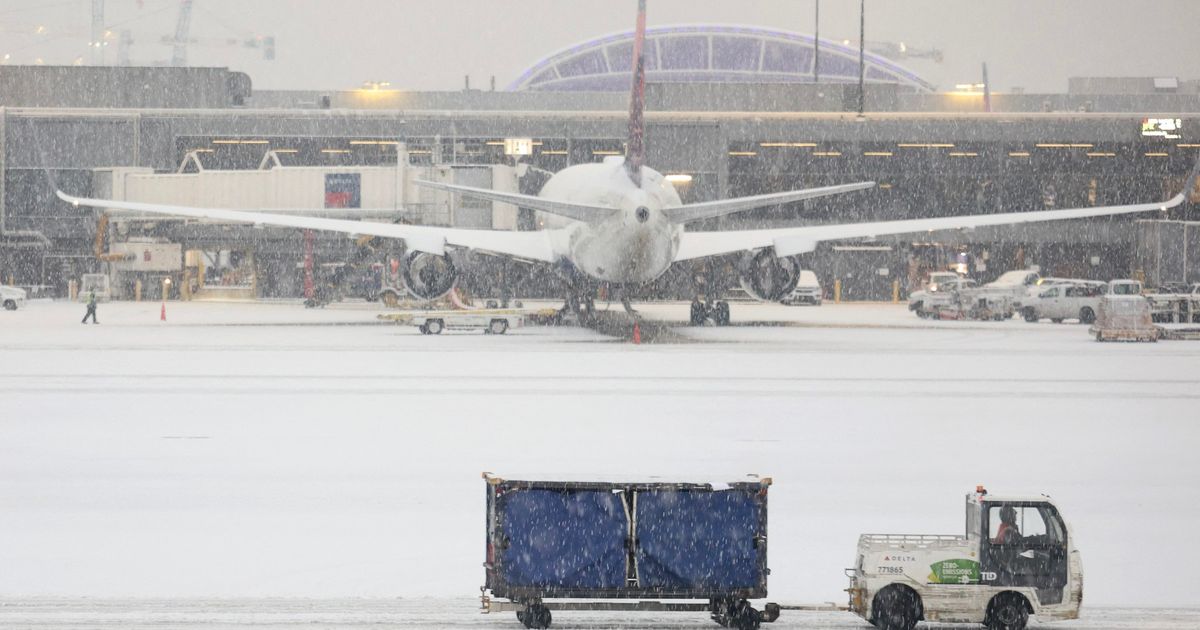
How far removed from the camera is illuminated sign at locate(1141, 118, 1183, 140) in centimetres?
8181

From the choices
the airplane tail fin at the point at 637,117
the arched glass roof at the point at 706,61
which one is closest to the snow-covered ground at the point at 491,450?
the airplane tail fin at the point at 637,117

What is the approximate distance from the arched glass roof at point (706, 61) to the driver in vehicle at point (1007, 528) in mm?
149921

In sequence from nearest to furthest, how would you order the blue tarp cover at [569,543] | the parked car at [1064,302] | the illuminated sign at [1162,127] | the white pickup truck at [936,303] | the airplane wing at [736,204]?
the blue tarp cover at [569,543]
the airplane wing at [736,204]
the parked car at [1064,302]
the white pickup truck at [936,303]
the illuminated sign at [1162,127]

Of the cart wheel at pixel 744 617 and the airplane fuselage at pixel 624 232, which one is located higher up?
the airplane fuselage at pixel 624 232

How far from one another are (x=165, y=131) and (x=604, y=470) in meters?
73.1

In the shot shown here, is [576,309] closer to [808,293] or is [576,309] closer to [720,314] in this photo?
[720,314]

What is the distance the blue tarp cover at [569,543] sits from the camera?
10.9 m

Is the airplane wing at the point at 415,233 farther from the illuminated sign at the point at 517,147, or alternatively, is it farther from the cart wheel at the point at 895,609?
the cart wheel at the point at 895,609

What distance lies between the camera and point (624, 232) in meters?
41.7

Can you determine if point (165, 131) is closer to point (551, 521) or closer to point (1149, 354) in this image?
point (1149, 354)

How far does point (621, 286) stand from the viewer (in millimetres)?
47719

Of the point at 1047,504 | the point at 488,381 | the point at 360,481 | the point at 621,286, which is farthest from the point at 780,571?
the point at 621,286

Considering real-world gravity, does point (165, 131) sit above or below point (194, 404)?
above

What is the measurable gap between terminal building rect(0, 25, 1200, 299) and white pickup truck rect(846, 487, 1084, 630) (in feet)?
198
